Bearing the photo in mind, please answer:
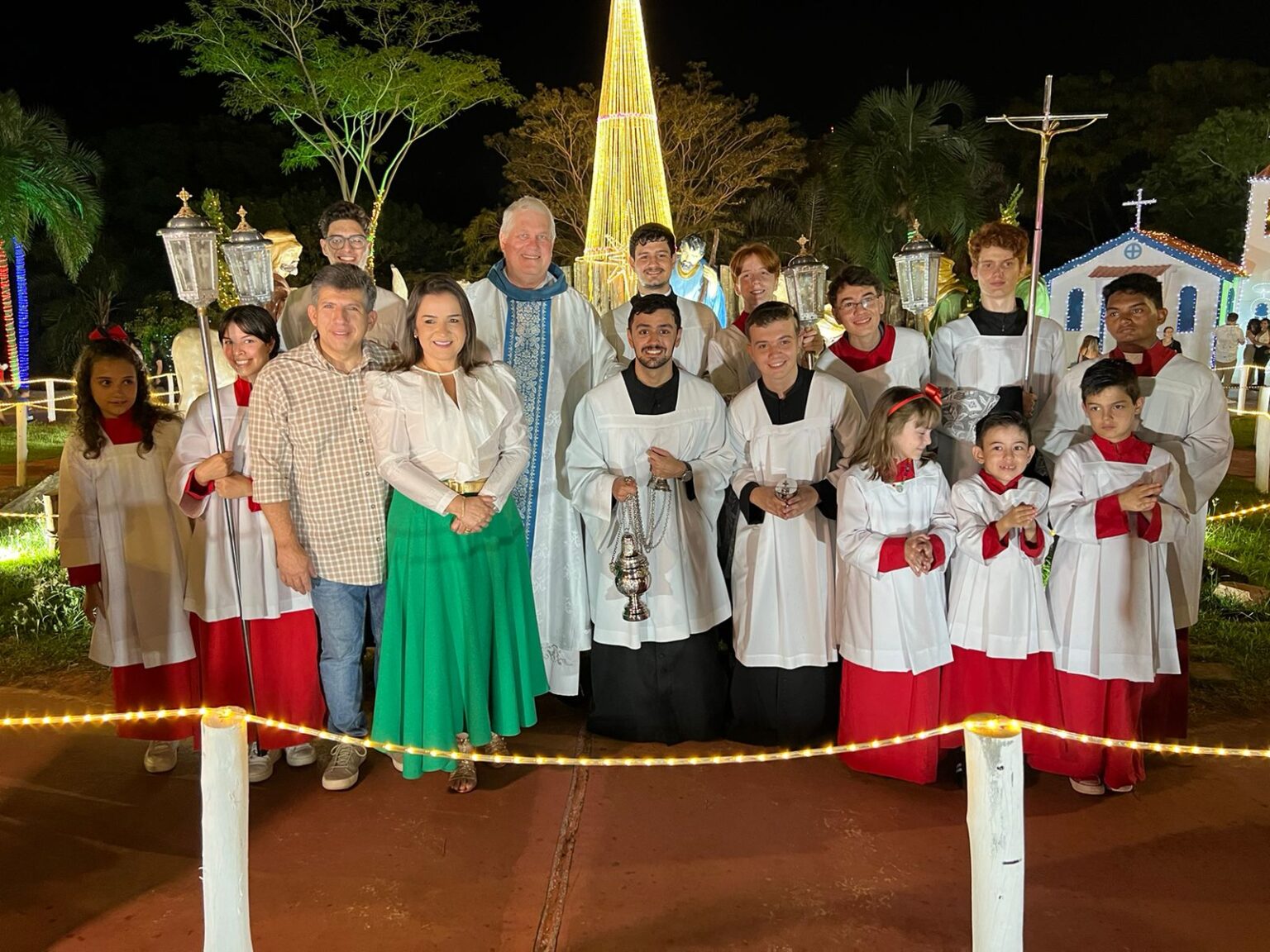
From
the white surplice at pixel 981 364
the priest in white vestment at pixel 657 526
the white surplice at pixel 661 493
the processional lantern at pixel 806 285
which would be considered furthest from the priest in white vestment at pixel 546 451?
the white surplice at pixel 981 364

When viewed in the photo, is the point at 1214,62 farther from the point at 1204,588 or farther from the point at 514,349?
the point at 514,349

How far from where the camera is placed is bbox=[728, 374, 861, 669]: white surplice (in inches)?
189

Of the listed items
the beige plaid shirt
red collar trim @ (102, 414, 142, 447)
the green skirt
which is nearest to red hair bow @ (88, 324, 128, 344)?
red collar trim @ (102, 414, 142, 447)

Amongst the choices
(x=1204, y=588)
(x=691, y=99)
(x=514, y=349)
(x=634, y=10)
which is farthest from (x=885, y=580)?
(x=691, y=99)

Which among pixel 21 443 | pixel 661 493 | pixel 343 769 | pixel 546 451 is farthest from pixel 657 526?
pixel 21 443

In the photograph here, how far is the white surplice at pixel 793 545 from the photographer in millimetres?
4801

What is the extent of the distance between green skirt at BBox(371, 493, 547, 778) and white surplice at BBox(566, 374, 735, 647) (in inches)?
23.3

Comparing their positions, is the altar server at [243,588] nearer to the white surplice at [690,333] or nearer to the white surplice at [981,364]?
the white surplice at [690,333]

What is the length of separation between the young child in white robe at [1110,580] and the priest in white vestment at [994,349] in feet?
1.99

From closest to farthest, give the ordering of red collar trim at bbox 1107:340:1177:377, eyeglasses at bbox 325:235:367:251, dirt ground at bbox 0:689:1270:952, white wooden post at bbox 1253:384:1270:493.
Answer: dirt ground at bbox 0:689:1270:952
red collar trim at bbox 1107:340:1177:377
eyeglasses at bbox 325:235:367:251
white wooden post at bbox 1253:384:1270:493

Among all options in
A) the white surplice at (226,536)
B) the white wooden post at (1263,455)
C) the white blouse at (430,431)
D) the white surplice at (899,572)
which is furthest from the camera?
the white wooden post at (1263,455)

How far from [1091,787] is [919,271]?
2413 millimetres

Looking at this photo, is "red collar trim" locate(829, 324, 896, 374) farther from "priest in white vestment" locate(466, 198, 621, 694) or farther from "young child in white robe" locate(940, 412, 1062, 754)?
"priest in white vestment" locate(466, 198, 621, 694)

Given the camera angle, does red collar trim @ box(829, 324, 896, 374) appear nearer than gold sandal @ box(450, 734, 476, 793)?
No
